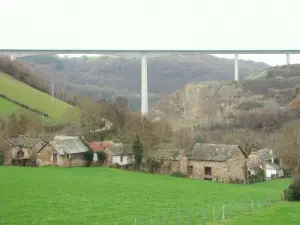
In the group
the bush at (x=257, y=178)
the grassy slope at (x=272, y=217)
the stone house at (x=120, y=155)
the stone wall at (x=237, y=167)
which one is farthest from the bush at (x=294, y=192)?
the stone house at (x=120, y=155)

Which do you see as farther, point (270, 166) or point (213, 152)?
point (270, 166)

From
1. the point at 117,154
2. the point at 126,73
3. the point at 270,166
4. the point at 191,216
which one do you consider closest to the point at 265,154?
the point at 270,166

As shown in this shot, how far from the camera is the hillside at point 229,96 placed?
247 ft

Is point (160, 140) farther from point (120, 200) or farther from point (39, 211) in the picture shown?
point (39, 211)

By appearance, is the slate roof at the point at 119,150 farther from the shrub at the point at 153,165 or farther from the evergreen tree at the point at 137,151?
the shrub at the point at 153,165

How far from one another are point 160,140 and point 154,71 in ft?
191

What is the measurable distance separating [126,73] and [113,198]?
7547cm

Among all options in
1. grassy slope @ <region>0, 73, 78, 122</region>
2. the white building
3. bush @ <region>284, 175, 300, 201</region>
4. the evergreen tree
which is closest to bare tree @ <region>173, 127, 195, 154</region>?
the white building

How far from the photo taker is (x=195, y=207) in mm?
20156

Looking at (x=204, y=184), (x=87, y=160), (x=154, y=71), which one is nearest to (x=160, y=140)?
(x=87, y=160)

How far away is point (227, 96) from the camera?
8019 centimetres

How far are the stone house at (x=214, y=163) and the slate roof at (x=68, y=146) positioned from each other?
6.79 meters

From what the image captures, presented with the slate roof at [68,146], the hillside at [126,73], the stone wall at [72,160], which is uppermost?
the hillside at [126,73]

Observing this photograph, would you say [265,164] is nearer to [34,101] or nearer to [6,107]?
[6,107]
